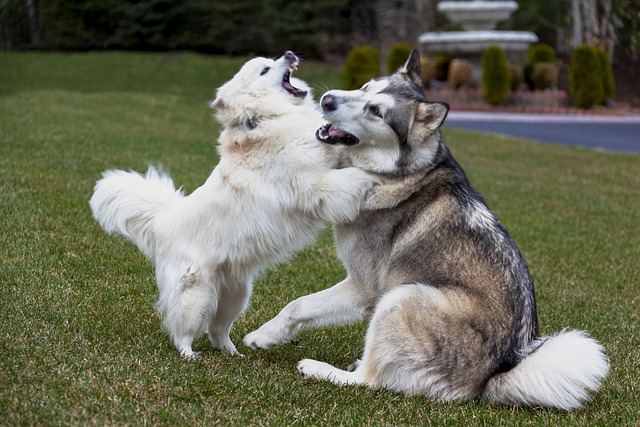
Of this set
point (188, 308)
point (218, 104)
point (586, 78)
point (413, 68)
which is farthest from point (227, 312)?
point (586, 78)

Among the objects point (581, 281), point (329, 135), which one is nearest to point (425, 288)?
point (329, 135)

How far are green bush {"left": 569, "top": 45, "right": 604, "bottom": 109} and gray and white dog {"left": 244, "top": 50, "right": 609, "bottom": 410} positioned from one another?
19.0 meters

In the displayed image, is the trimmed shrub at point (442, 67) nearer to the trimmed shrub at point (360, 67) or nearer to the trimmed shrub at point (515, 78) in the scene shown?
the trimmed shrub at point (515, 78)

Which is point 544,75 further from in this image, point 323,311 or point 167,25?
point 323,311

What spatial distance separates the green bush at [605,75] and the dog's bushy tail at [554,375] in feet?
66.5

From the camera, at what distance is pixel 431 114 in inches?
183

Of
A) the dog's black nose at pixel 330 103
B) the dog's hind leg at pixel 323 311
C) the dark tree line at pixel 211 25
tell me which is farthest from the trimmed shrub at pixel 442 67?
the dog's hind leg at pixel 323 311

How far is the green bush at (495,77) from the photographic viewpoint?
74.5ft

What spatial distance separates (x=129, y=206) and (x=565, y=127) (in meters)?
17.0

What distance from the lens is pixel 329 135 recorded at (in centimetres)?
487

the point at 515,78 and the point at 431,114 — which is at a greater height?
the point at 431,114

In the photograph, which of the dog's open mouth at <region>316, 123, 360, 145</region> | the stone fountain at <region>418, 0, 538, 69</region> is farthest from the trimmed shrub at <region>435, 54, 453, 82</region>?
the dog's open mouth at <region>316, 123, 360, 145</region>

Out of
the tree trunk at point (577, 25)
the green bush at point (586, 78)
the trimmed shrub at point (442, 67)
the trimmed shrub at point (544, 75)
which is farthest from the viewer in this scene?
the tree trunk at point (577, 25)

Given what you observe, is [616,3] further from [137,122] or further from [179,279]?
[179,279]
